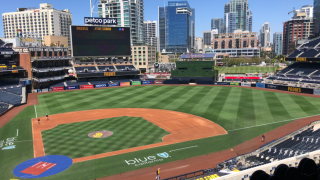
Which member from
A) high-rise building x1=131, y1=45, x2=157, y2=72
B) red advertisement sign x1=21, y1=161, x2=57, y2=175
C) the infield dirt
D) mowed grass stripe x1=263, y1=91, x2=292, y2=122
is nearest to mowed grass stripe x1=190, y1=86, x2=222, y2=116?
the infield dirt

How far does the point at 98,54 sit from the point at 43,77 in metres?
19.0

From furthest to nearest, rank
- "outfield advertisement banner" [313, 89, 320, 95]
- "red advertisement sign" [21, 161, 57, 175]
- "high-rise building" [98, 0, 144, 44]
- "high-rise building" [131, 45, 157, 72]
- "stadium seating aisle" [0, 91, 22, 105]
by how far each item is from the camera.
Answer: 1. "high-rise building" [98, 0, 144, 44]
2. "high-rise building" [131, 45, 157, 72]
3. "outfield advertisement banner" [313, 89, 320, 95]
4. "stadium seating aisle" [0, 91, 22, 105]
5. "red advertisement sign" [21, 161, 57, 175]

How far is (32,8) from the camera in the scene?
17762cm

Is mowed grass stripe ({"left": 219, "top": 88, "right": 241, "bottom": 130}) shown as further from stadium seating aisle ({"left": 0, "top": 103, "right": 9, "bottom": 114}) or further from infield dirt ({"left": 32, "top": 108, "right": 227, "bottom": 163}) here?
stadium seating aisle ({"left": 0, "top": 103, "right": 9, "bottom": 114})

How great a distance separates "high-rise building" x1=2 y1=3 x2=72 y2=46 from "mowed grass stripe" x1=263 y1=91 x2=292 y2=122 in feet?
532

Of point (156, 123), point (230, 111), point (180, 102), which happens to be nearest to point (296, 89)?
point (230, 111)

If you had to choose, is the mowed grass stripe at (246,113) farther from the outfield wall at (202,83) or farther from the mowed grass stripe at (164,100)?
the mowed grass stripe at (164,100)

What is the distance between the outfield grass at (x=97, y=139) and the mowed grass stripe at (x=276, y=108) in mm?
20296

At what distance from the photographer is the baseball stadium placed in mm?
21578

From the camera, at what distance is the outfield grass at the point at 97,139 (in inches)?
1074

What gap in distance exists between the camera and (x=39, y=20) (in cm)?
17212

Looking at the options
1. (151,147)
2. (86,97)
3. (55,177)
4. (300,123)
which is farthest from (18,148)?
(300,123)

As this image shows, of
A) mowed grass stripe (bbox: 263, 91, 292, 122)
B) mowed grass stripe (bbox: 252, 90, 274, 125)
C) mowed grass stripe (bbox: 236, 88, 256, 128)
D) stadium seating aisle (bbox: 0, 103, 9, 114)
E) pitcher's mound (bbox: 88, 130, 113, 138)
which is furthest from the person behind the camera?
stadium seating aisle (bbox: 0, 103, 9, 114)

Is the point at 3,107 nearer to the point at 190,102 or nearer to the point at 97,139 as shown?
the point at 97,139
